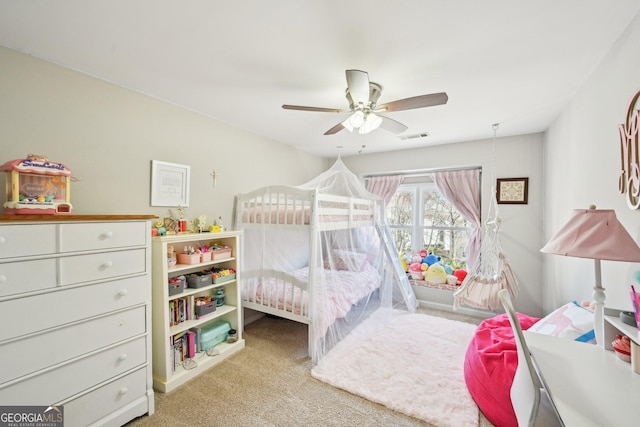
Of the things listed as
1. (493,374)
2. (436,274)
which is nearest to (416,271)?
(436,274)

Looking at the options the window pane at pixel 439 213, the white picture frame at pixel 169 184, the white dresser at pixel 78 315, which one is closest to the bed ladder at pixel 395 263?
the window pane at pixel 439 213

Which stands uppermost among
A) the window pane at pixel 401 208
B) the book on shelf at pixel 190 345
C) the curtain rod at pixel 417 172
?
the curtain rod at pixel 417 172

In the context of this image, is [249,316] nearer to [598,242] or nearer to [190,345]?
[190,345]

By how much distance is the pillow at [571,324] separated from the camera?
1.60m

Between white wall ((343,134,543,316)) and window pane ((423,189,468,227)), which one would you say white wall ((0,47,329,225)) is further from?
white wall ((343,134,543,316))

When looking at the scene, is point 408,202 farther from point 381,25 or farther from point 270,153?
point 381,25

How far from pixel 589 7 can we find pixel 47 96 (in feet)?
11.2

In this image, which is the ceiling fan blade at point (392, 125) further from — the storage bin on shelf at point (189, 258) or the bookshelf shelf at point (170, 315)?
the storage bin on shelf at point (189, 258)

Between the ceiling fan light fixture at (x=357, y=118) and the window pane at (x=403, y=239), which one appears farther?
the window pane at (x=403, y=239)

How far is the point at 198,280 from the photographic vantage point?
2438 mm

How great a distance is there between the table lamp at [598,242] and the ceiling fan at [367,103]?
1014 millimetres

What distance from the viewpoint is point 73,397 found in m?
1.48

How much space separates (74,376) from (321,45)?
2.52 m

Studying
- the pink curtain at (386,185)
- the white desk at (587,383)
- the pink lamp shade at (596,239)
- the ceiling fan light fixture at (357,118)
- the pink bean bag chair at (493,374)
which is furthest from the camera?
the pink curtain at (386,185)
